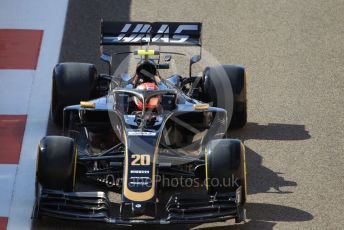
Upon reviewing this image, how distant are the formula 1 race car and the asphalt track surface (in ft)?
1.21

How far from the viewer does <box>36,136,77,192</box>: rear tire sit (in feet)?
33.5

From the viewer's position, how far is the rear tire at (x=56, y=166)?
10211mm

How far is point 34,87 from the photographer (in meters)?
13.6

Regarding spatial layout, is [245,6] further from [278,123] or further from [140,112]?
[140,112]

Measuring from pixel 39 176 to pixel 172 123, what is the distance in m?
1.86

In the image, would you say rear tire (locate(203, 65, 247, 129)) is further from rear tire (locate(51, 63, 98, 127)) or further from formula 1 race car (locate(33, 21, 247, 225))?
rear tire (locate(51, 63, 98, 127))

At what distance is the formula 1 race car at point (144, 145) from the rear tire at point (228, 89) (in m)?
0.01

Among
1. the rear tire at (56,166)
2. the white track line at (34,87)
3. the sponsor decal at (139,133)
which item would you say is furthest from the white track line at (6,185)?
the sponsor decal at (139,133)

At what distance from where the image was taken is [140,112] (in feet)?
36.4

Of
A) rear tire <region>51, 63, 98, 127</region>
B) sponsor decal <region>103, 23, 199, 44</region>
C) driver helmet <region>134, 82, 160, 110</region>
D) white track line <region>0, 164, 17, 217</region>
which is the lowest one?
white track line <region>0, 164, 17, 217</region>

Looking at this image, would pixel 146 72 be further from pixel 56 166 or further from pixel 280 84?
pixel 280 84

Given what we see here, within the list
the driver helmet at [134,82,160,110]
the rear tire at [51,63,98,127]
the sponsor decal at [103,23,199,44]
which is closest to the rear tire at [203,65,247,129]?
the sponsor decal at [103,23,199,44]

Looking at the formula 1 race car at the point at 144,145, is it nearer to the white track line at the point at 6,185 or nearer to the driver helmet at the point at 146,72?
the driver helmet at the point at 146,72

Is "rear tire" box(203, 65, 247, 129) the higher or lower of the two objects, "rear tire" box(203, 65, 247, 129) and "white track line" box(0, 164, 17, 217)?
the higher
